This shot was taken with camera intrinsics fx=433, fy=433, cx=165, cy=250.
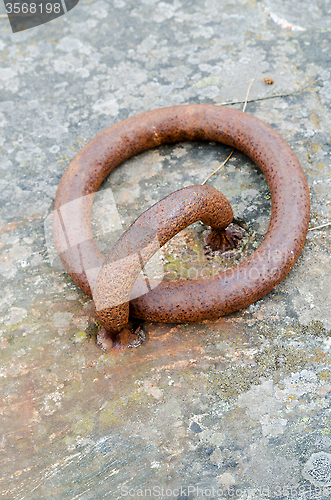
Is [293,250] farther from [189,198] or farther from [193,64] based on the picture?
[193,64]

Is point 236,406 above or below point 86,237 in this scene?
below

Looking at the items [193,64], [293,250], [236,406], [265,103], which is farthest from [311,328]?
[193,64]

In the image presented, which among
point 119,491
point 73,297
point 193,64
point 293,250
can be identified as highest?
point 193,64

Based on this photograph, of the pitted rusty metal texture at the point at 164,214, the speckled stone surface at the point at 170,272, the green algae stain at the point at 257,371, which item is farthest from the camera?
the pitted rusty metal texture at the point at 164,214

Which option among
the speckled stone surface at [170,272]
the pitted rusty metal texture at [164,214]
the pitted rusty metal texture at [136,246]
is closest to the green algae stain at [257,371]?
the speckled stone surface at [170,272]

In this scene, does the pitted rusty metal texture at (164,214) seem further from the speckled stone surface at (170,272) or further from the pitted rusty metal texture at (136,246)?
the speckled stone surface at (170,272)

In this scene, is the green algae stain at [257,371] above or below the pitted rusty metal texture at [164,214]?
below

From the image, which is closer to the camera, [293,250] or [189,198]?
[189,198]

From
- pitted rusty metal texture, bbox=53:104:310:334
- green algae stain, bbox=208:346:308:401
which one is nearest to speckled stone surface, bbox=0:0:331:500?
green algae stain, bbox=208:346:308:401

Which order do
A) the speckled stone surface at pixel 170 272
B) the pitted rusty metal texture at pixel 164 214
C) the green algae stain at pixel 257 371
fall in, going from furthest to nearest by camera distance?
the pitted rusty metal texture at pixel 164 214 < the green algae stain at pixel 257 371 < the speckled stone surface at pixel 170 272
